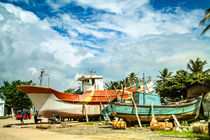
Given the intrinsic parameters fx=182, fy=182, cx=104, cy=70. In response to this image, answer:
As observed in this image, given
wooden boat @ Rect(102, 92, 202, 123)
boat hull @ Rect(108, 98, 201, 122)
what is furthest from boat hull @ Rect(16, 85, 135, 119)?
boat hull @ Rect(108, 98, 201, 122)

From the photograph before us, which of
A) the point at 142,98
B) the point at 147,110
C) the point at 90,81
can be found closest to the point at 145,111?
the point at 147,110

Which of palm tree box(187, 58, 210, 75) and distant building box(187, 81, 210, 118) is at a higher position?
palm tree box(187, 58, 210, 75)

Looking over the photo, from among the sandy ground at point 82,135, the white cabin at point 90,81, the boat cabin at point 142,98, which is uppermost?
the white cabin at point 90,81

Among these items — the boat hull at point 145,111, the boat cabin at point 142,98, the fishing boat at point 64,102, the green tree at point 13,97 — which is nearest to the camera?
the boat hull at point 145,111

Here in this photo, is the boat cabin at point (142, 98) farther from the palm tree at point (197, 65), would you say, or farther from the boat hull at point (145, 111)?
the palm tree at point (197, 65)

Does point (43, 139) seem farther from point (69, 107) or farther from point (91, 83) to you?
point (91, 83)

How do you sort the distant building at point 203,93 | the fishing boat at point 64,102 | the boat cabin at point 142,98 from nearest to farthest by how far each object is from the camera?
the boat cabin at point 142,98
the distant building at point 203,93
the fishing boat at point 64,102

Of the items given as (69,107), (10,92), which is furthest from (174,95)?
(10,92)

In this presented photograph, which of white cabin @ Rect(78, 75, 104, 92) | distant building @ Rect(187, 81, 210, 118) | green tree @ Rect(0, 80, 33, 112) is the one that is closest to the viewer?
distant building @ Rect(187, 81, 210, 118)

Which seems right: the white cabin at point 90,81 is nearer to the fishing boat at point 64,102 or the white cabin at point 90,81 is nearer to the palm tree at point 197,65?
the fishing boat at point 64,102

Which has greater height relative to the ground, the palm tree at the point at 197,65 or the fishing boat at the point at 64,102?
the palm tree at the point at 197,65

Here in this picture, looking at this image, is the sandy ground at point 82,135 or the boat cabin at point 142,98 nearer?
the sandy ground at point 82,135

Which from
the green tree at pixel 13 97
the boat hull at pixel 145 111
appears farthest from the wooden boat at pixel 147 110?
the green tree at pixel 13 97

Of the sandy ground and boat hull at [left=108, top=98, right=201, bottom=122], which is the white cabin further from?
the sandy ground
